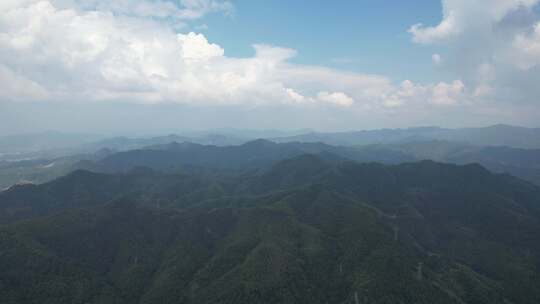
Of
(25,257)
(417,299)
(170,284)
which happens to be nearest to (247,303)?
(170,284)

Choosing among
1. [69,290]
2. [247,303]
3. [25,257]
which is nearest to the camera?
[247,303]

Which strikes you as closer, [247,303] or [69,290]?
[247,303]

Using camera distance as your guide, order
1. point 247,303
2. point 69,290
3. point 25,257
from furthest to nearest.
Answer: point 25,257 < point 69,290 < point 247,303

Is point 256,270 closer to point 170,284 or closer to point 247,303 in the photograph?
point 247,303

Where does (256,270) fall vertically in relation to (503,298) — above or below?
above

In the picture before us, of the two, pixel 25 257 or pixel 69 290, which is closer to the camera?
pixel 69 290

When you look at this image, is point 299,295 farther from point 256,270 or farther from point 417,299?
point 417,299

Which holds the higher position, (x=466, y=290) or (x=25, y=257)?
(x=25, y=257)

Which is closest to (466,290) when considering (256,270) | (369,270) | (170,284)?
(369,270)
